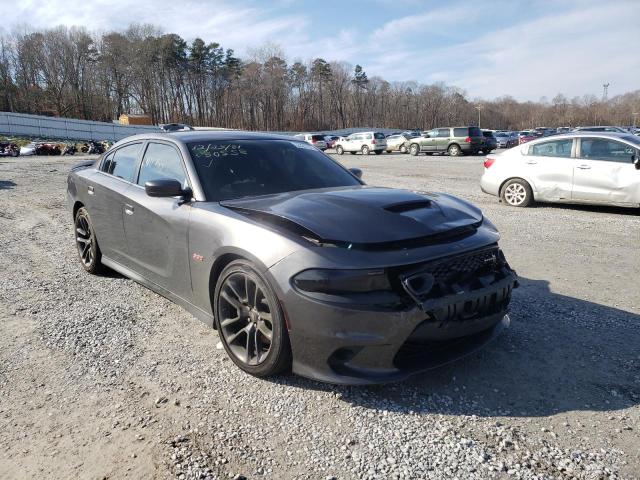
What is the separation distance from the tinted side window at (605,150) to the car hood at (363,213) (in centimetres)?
649

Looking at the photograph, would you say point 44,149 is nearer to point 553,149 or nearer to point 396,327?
point 553,149

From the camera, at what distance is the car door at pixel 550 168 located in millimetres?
9078

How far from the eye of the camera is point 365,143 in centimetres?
3628

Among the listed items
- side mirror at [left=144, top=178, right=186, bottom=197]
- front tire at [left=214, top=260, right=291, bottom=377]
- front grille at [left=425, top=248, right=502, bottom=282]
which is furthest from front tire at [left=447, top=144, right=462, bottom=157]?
front tire at [left=214, top=260, right=291, bottom=377]

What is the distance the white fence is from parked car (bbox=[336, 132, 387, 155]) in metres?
18.8

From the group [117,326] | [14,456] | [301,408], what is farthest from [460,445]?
[117,326]

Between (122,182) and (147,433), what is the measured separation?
272 cm

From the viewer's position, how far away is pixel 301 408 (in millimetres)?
2770

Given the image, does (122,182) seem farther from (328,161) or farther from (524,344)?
(524,344)

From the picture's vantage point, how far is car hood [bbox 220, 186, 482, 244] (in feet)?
9.21

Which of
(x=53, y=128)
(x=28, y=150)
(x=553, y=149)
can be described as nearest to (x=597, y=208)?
(x=553, y=149)

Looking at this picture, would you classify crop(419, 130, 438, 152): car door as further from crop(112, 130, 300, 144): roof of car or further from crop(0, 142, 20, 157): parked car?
crop(112, 130, 300, 144): roof of car

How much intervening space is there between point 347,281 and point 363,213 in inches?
22.9

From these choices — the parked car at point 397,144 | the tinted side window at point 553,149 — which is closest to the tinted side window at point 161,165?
the tinted side window at point 553,149
